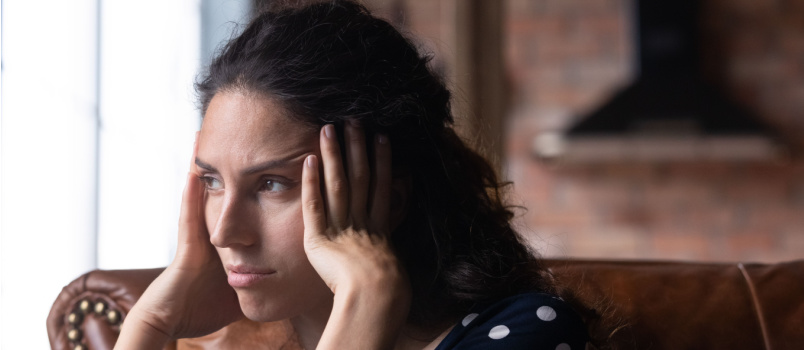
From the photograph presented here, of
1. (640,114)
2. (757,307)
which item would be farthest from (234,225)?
(640,114)

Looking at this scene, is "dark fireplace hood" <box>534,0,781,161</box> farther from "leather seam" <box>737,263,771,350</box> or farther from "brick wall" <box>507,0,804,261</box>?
"leather seam" <box>737,263,771,350</box>

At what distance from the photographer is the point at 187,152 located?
2174 mm

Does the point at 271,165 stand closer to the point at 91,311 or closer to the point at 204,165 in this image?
the point at 204,165

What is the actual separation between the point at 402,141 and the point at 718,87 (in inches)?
118

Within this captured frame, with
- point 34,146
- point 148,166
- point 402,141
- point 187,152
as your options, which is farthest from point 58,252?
point 402,141

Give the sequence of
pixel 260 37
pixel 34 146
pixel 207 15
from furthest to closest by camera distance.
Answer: pixel 207 15
pixel 34 146
pixel 260 37

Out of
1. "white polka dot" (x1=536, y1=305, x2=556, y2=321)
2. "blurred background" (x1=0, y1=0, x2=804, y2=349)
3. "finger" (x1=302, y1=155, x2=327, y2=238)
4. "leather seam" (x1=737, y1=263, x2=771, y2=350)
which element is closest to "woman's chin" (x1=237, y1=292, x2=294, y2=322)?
"finger" (x1=302, y1=155, x2=327, y2=238)

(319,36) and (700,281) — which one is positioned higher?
(319,36)

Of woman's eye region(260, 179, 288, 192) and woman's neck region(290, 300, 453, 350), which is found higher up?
woman's eye region(260, 179, 288, 192)

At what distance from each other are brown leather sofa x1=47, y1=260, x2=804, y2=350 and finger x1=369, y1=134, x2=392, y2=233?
0.96 ft

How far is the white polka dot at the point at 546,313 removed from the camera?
95 cm

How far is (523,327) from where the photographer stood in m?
0.95

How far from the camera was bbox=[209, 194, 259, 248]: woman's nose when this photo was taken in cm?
97

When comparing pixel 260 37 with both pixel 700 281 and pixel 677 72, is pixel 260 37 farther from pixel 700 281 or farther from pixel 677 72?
pixel 677 72
